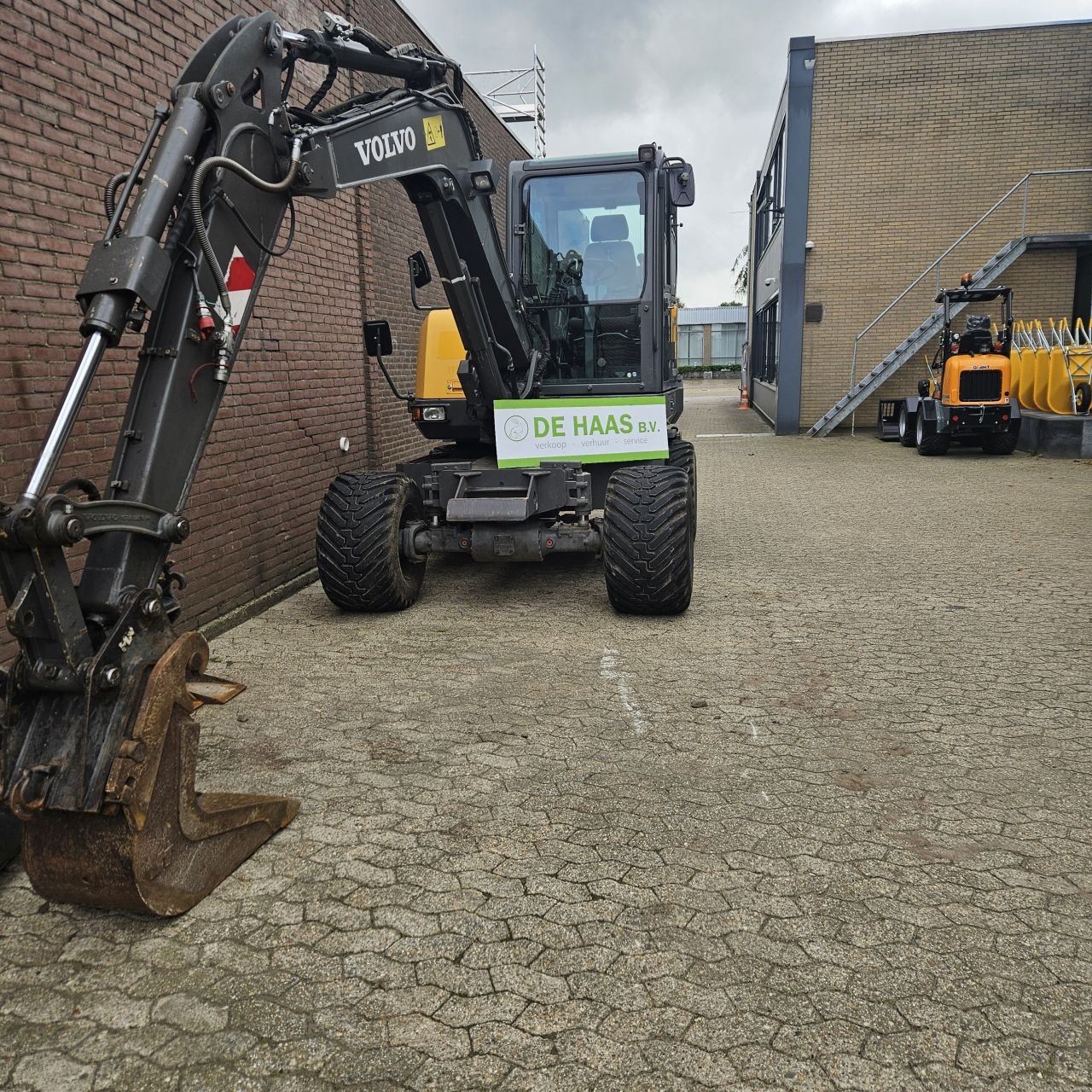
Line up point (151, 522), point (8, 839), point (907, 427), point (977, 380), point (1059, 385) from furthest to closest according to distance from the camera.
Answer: point (907, 427), point (1059, 385), point (977, 380), point (8, 839), point (151, 522)

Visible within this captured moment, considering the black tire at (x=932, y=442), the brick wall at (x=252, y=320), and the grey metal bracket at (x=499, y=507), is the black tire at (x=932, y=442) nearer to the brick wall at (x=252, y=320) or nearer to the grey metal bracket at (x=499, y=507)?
the brick wall at (x=252, y=320)

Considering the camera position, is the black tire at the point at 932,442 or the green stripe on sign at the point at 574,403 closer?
the green stripe on sign at the point at 574,403

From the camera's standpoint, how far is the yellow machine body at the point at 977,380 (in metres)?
13.2

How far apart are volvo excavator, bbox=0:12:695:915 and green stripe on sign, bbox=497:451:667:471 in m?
0.02

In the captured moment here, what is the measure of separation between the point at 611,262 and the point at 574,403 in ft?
4.13

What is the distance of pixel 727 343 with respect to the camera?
4978 cm

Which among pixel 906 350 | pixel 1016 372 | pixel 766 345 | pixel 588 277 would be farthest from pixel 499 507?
pixel 766 345

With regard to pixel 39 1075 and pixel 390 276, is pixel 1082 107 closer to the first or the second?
pixel 390 276

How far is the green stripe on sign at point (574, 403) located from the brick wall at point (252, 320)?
5.99 feet

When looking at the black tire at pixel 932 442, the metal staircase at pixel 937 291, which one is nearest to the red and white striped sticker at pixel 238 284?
the black tire at pixel 932 442

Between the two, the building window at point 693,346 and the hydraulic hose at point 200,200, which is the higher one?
the building window at point 693,346

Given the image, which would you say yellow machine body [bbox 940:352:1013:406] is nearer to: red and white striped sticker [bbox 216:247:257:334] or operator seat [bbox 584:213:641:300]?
operator seat [bbox 584:213:641:300]

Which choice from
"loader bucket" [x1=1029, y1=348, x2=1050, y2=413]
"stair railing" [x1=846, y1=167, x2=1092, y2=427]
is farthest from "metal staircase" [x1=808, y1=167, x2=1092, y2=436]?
"loader bucket" [x1=1029, y1=348, x2=1050, y2=413]

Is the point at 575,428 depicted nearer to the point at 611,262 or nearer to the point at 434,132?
the point at 611,262
